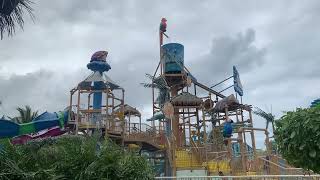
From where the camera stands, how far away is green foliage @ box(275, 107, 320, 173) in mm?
5641

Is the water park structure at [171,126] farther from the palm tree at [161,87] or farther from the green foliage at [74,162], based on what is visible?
the green foliage at [74,162]

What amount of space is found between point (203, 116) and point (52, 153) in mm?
18705

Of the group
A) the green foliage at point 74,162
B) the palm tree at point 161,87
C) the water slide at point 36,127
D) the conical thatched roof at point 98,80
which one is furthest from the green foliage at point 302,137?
the palm tree at point 161,87

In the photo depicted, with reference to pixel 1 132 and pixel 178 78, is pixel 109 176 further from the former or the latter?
pixel 178 78

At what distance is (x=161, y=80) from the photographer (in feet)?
95.2

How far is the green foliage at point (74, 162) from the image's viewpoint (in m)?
7.74

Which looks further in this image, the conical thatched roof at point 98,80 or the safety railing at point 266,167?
the conical thatched roof at point 98,80

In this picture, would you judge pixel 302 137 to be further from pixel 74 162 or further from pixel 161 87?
pixel 161 87

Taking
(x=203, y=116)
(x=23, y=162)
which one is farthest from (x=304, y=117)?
(x=203, y=116)

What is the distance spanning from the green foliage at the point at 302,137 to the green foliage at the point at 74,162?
151 inches

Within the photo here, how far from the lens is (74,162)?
839 centimetres

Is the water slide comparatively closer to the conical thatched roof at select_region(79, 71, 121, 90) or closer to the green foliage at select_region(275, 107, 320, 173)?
the conical thatched roof at select_region(79, 71, 121, 90)

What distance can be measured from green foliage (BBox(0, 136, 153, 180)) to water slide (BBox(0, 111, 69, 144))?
33.9 feet

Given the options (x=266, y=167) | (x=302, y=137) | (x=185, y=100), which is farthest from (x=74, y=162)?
(x=185, y=100)
